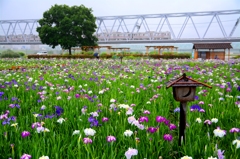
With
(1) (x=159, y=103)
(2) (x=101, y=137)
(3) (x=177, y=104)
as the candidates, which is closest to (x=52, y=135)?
(2) (x=101, y=137)

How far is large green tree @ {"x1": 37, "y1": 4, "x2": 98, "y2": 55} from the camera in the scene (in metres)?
31.4

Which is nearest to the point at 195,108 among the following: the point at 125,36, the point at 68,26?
the point at 68,26

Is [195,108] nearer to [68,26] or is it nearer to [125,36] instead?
[68,26]

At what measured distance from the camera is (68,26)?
3125cm

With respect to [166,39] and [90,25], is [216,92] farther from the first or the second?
[166,39]

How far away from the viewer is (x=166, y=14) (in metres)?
50.9

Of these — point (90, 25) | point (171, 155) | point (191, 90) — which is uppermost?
point (90, 25)

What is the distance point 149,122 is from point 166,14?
51.8 meters

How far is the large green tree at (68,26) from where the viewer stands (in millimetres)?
31375

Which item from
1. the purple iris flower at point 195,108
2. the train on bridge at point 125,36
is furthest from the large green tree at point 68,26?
the purple iris flower at point 195,108

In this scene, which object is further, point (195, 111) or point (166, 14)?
point (166, 14)

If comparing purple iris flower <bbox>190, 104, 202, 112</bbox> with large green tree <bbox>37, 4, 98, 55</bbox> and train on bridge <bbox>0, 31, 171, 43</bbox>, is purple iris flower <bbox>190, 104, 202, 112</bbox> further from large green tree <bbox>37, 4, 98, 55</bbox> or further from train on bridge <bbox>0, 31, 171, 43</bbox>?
train on bridge <bbox>0, 31, 171, 43</bbox>

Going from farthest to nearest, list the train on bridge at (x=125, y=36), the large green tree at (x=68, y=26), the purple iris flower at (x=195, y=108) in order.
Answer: the train on bridge at (x=125, y=36), the large green tree at (x=68, y=26), the purple iris flower at (x=195, y=108)

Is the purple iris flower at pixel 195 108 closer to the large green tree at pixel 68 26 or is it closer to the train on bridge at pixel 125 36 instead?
the large green tree at pixel 68 26
